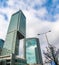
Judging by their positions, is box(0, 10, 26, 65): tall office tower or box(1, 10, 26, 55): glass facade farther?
box(1, 10, 26, 55): glass facade

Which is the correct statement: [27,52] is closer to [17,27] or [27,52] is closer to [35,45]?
[35,45]

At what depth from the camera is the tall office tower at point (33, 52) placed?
177875mm

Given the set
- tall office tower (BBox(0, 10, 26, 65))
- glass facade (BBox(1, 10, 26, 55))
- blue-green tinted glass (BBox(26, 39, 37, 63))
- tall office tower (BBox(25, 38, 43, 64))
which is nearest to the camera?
tall office tower (BBox(0, 10, 26, 65))

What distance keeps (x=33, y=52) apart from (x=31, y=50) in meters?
4.88

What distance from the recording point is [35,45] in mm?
191250

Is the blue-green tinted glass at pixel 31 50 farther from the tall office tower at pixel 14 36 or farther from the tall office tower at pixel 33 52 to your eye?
the tall office tower at pixel 14 36

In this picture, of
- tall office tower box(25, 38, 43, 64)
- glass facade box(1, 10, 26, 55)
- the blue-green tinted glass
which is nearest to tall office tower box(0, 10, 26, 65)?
glass facade box(1, 10, 26, 55)

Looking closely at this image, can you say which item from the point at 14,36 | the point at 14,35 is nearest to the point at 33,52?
the point at 14,36

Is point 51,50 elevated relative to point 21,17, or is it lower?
lower

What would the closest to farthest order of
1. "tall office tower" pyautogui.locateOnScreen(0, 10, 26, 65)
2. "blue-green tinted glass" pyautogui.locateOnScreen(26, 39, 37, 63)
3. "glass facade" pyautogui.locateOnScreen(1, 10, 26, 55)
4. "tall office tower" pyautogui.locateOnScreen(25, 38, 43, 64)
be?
"tall office tower" pyautogui.locateOnScreen(0, 10, 26, 65) → "glass facade" pyautogui.locateOnScreen(1, 10, 26, 55) → "tall office tower" pyautogui.locateOnScreen(25, 38, 43, 64) → "blue-green tinted glass" pyautogui.locateOnScreen(26, 39, 37, 63)

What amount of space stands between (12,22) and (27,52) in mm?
55795

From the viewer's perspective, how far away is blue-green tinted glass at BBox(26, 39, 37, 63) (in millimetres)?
179000

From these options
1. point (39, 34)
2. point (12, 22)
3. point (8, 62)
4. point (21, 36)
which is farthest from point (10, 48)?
point (39, 34)

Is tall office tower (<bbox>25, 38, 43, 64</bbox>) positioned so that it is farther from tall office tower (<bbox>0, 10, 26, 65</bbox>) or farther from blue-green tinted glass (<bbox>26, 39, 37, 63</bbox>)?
tall office tower (<bbox>0, 10, 26, 65</bbox>)
